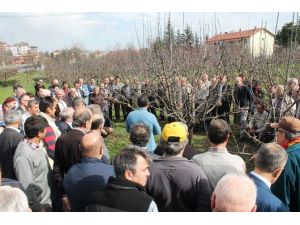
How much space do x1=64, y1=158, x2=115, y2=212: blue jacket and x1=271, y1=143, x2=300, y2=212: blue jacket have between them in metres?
1.60

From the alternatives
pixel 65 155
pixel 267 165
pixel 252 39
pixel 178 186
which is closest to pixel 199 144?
pixel 252 39

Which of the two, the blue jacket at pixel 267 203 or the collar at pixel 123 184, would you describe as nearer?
the collar at pixel 123 184

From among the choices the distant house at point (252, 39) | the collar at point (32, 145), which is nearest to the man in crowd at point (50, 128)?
the collar at point (32, 145)

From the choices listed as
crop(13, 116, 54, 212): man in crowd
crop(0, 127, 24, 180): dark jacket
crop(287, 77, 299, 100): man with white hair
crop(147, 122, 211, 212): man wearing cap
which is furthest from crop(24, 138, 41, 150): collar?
crop(287, 77, 299, 100): man with white hair

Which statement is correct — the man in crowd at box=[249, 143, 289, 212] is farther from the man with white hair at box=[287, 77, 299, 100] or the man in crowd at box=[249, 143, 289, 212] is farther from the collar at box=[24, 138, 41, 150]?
the man with white hair at box=[287, 77, 299, 100]

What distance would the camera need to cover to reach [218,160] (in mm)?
3129

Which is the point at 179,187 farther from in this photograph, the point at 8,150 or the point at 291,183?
the point at 8,150

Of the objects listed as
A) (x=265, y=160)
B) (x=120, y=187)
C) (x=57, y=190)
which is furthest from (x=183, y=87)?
(x=120, y=187)

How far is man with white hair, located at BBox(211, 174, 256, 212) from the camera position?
196 cm

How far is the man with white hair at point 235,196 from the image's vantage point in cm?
196

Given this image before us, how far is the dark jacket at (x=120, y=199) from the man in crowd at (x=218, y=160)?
100cm

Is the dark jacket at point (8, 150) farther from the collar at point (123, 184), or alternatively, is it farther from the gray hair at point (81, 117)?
the collar at point (123, 184)

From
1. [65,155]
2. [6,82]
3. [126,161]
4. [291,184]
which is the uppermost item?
[126,161]

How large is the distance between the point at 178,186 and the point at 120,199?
0.77 m
